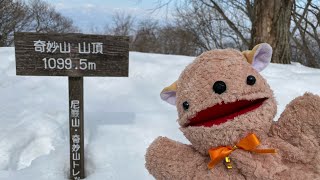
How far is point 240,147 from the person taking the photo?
109 cm

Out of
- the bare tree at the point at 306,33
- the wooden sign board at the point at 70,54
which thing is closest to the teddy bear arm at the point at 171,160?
the wooden sign board at the point at 70,54

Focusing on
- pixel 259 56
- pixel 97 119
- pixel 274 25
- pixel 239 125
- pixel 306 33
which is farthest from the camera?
pixel 306 33

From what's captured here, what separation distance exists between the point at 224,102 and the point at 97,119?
5.73ft

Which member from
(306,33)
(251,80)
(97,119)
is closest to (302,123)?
(251,80)

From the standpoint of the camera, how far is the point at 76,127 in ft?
7.28

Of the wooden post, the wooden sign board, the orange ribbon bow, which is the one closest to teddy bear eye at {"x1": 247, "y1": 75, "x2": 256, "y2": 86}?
the orange ribbon bow

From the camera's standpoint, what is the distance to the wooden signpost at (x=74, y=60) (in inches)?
82.4

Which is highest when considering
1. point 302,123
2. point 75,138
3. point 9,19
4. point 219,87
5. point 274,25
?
point 9,19

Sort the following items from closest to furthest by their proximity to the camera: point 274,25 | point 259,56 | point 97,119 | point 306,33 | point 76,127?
point 259,56
point 76,127
point 97,119
point 274,25
point 306,33

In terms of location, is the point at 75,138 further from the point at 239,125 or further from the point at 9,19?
the point at 9,19

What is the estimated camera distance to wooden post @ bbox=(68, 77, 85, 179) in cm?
219

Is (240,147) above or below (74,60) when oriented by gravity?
below

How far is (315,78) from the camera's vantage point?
3.47 m

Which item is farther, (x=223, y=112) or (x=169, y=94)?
(x=169, y=94)
